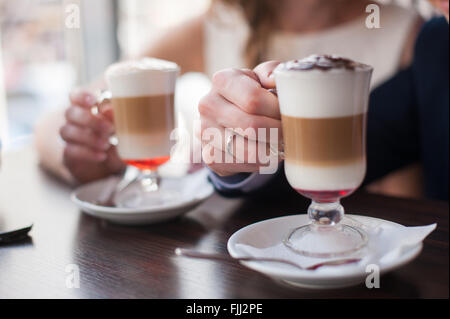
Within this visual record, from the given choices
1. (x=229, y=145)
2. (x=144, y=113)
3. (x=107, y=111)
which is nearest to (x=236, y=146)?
(x=229, y=145)

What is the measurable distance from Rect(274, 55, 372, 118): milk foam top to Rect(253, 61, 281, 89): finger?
0.05 meters

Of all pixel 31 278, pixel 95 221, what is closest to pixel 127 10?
pixel 95 221

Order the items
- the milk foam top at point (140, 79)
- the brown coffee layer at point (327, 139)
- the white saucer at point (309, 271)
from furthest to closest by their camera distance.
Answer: the milk foam top at point (140, 79) → the brown coffee layer at point (327, 139) → the white saucer at point (309, 271)

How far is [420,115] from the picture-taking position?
4.37 ft

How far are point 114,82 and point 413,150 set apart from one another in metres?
0.96

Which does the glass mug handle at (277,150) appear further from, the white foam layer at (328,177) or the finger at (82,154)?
the finger at (82,154)

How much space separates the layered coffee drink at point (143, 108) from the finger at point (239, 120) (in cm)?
22

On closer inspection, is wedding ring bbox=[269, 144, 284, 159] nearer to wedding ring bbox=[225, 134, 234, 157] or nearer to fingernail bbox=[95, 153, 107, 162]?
wedding ring bbox=[225, 134, 234, 157]

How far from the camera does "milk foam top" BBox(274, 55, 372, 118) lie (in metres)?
0.56

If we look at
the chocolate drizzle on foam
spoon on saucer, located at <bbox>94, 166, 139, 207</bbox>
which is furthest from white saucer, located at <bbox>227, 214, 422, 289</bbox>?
spoon on saucer, located at <bbox>94, 166, 139, 207</bbox>

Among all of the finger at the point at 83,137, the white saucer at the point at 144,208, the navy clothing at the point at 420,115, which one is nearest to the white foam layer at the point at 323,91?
the white saucer at the point at 144,208

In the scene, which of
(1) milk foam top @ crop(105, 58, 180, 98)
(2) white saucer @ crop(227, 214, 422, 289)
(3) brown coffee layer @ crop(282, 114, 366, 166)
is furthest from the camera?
(1) milk foam top @ crop(105, 58, 180, 98)

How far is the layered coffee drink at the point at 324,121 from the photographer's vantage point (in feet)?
1.85

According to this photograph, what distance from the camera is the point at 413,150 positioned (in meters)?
1.44
